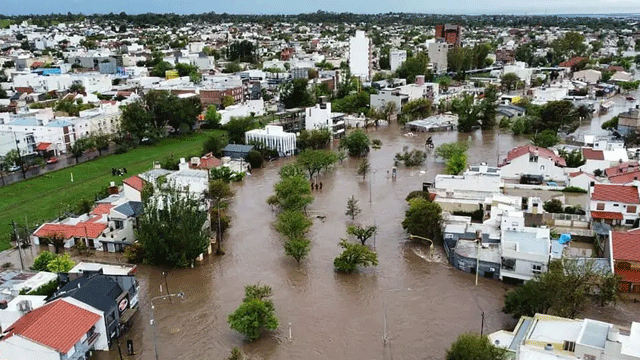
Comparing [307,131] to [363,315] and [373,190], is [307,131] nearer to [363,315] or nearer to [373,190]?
[373,190]

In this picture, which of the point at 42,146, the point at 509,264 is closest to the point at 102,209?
the point at 42,146

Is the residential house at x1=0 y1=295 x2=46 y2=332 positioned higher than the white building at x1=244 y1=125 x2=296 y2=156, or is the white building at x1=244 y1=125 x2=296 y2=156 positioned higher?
the residential house at x1=0 y1=295 x2=46 y2=332

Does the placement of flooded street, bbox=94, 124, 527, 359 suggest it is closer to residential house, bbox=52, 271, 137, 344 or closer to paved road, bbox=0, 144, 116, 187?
residential house, bbox=52, 271, 137, 344

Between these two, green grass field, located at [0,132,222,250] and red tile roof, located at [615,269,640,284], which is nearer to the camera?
red tile roof, located at [615,269,640,284]

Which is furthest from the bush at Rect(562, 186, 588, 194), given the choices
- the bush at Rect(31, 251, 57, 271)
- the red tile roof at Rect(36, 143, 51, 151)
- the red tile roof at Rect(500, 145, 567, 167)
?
the red tile roof at Rect(36, 143, 51, 151)

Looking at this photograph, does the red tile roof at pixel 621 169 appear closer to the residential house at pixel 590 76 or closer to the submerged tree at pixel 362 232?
the submerged tree at pixel 362 232

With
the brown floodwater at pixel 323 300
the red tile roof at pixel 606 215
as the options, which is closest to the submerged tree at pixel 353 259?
the brown floodwater at pixel 323 300
